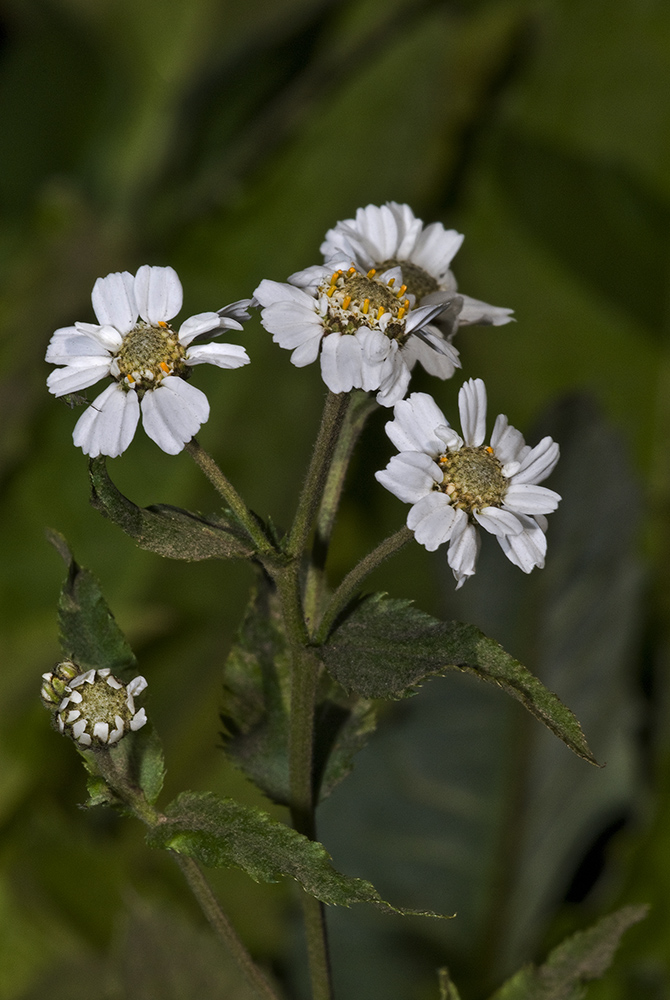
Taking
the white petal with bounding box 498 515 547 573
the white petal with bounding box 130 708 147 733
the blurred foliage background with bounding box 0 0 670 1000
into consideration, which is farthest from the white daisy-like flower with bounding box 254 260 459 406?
the blurred foliage background with bounding box 0 0 670 1000

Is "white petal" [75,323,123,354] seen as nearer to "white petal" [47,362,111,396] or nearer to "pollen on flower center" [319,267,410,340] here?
"white petal" [47,362,111,396]

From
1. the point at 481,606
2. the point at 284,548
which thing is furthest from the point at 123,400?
the point at 481,606

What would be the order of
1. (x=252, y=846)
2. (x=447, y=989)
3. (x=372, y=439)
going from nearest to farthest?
1. (x=252, y=846)
2. (x=447, y=989)
3. (x=372, y=439)

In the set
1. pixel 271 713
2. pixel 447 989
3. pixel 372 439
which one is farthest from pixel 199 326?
pixel 372 439

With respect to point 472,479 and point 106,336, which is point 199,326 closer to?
point 106,336

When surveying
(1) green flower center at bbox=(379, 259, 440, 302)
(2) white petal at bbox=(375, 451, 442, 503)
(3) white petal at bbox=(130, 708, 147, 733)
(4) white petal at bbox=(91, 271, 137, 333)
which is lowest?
(3) white petal at bbox=(130, 708, 147, 733)

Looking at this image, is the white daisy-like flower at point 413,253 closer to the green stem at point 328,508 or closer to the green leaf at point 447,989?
the green stem at point 328,508

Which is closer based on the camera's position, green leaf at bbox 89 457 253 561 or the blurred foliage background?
green leaf at bbox 89 457 253 561
